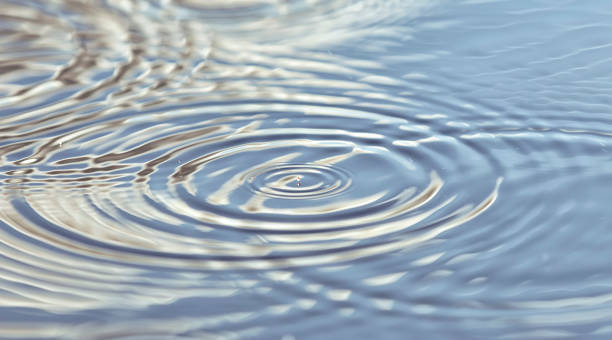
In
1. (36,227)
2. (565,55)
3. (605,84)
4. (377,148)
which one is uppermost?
(565,55)

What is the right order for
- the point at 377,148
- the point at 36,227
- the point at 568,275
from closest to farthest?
the point at 568,275 < the point at 36,227 < the point at 377,148

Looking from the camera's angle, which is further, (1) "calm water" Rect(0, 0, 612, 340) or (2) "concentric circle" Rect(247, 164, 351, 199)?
(2) "concentric circle" Rect(247, 164, 351, 199)

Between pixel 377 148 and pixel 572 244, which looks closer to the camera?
pixel 572 244

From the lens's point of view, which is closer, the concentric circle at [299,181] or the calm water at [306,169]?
the calm water at [306,169]

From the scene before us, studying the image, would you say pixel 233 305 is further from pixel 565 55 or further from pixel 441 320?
pixel 565 55

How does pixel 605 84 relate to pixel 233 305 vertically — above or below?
above

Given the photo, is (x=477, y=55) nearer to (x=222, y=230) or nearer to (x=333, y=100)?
(x=333, y=100)

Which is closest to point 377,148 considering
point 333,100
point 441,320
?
point 333,100

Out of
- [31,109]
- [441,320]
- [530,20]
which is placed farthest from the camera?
[530,20]
